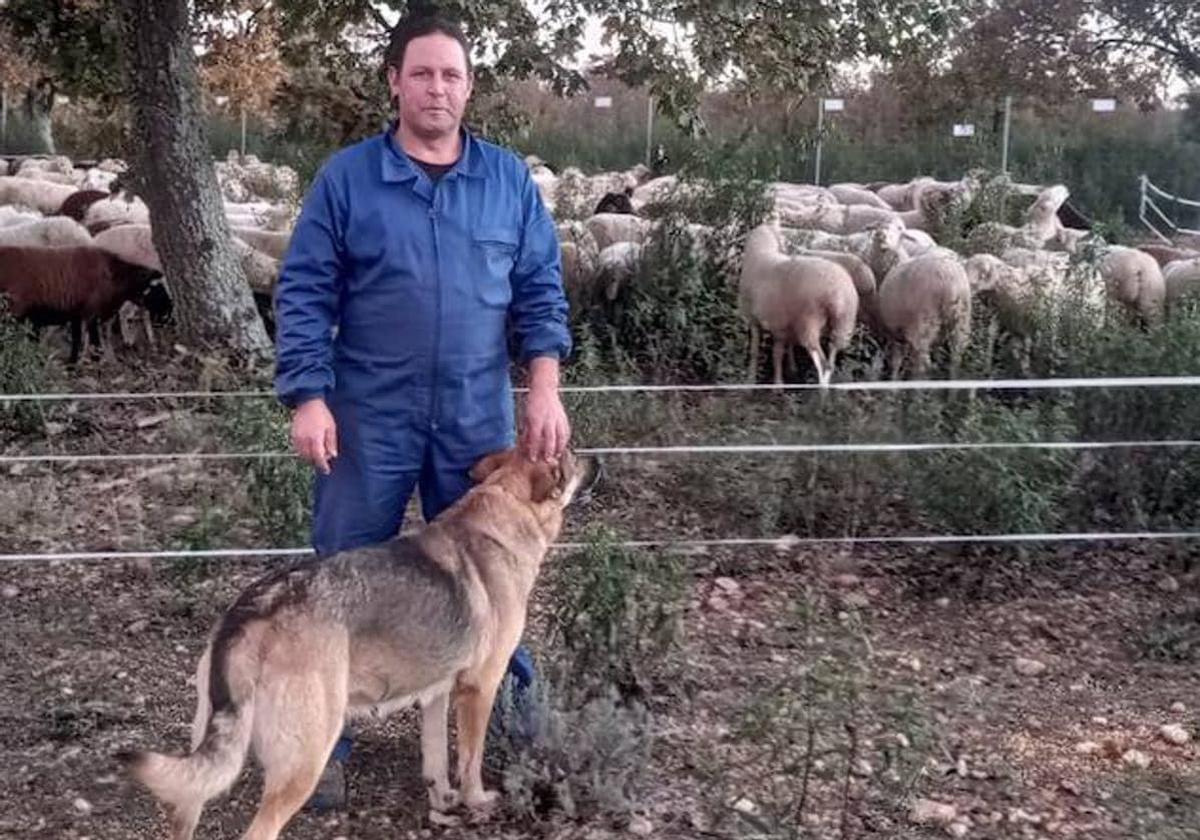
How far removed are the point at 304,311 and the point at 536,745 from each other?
138 cm

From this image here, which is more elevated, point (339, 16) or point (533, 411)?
point (339, 16)

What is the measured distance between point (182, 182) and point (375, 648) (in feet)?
20.5

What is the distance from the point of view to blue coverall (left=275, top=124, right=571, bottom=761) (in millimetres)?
4031

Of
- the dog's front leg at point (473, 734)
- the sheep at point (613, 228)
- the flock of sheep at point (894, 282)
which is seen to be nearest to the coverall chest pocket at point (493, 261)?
the dog's front leg at point (473, 734)

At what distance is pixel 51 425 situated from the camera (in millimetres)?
8398

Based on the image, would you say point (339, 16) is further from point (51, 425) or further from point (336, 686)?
point (336, 686)

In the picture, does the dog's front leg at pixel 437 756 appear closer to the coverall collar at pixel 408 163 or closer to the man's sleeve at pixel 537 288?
the man's sleeve at pixel 537 288

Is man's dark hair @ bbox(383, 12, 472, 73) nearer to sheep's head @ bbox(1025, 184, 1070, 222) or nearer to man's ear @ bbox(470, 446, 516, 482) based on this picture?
man's ear @ bbox(470, 446, 516, 482)

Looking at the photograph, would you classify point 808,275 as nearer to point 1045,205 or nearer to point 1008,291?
point 1008,291

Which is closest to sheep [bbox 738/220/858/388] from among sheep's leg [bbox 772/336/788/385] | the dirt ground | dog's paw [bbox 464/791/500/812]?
sheep's leg [bbox 772/336/788/385]

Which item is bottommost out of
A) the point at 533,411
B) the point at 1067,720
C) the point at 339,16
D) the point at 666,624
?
the point at 1067,720

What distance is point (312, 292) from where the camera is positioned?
405 centimetres

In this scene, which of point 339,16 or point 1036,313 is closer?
point 339,16

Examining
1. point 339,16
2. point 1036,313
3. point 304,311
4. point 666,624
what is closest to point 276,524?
point 666,624
